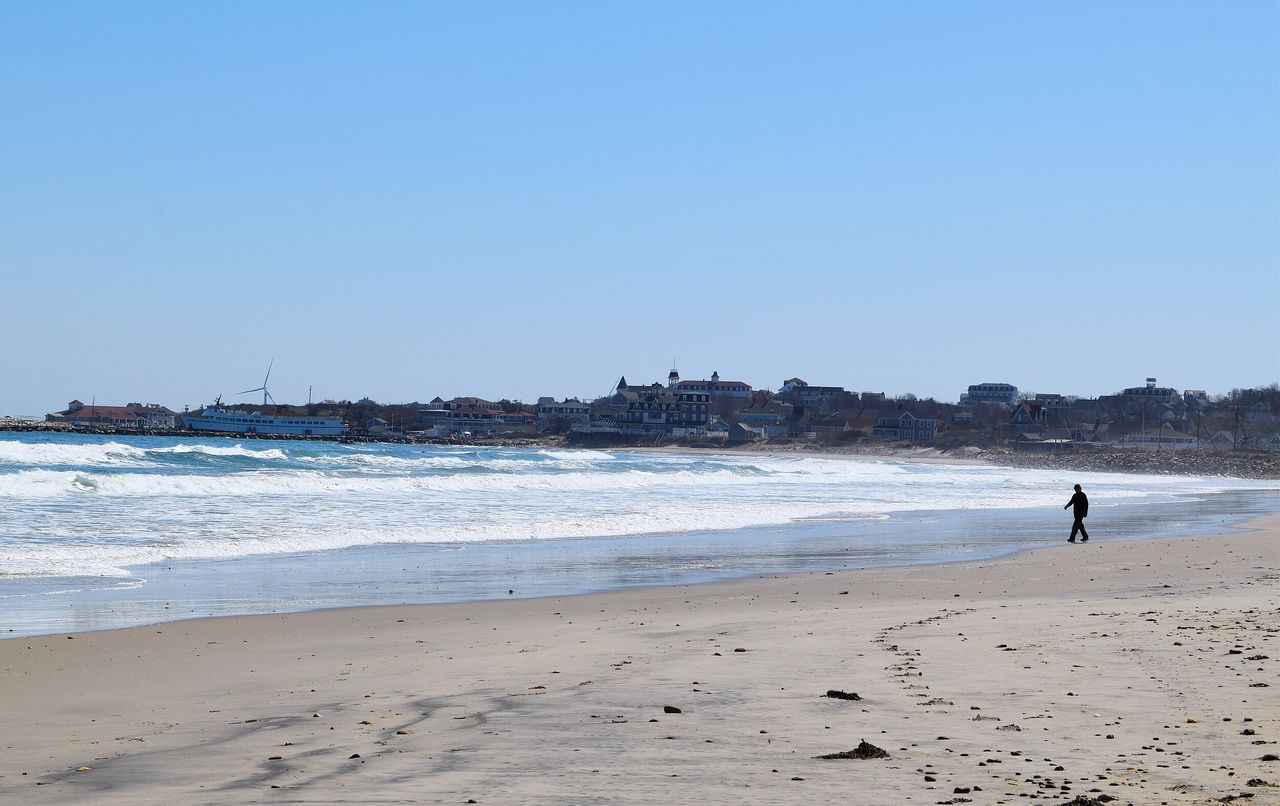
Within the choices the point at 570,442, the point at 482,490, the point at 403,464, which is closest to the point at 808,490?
the point at 482,490

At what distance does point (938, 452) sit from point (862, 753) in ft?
401

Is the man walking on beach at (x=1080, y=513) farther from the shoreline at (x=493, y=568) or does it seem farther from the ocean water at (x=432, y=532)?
the ocean water at (x=432, y=532)

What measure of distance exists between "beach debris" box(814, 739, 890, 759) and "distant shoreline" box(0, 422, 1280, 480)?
8121 cm

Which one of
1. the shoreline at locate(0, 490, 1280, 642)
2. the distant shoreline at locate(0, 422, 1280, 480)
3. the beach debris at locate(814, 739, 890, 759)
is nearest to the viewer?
the beach debris at locate(814, 739, 890, 759)

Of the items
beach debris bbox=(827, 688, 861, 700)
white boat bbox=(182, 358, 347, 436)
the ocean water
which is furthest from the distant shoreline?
beach debris bbox=(827, 688, 861, 700)

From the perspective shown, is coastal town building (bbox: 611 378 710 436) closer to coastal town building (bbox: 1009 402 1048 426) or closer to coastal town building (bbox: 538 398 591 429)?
coastal town building (bbox: 538 398 591 429)

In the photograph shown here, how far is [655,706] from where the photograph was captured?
7.20 m

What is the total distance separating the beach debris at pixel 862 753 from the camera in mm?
5871

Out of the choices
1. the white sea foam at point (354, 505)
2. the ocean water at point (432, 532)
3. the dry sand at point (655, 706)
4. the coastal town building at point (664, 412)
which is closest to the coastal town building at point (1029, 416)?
the coastal town building at point (664, 412)

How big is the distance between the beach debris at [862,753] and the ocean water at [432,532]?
7969 mm

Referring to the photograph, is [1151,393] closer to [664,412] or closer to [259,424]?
[664,412]

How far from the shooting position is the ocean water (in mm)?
14297

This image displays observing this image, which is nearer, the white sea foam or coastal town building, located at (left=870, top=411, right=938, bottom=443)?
the white sea foam

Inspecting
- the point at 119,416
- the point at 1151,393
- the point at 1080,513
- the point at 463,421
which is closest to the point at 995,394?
the point at 1151,393
